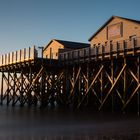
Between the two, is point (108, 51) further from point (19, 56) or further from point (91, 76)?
point (19, 56)

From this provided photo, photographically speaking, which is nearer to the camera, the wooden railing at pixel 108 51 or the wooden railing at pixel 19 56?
the wooden railing at pixel 108 51

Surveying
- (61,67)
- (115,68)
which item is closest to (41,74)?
(61,67)

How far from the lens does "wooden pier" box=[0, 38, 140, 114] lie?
2666 centimetres

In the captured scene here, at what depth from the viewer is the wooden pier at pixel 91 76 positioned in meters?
26.7

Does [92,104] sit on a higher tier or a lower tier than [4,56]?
lower

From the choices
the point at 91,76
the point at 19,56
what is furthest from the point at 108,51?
the point at 19,56

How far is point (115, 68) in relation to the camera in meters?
30.5

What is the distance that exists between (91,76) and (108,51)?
18.0 feet

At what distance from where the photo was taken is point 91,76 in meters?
32.9

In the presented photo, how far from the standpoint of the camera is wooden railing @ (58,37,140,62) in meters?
25.6

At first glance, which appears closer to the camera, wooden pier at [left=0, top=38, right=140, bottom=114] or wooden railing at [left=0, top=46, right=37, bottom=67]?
wooden pier at [left=0, top=38, right=140, bottom=114]

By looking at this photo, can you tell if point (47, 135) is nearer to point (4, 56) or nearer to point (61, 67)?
point (61, 67)

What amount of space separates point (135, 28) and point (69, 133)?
17.3m

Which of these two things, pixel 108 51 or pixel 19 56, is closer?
pixel 108 51
